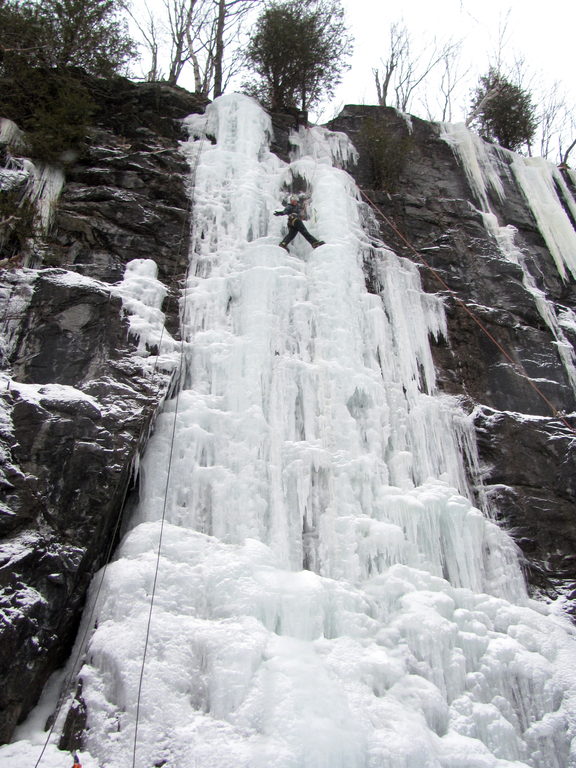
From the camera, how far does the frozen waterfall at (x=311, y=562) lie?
4242 millimetres

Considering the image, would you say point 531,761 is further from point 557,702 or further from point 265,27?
point 265,27

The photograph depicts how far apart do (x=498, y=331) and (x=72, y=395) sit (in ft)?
18.5

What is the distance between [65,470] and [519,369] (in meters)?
5.77

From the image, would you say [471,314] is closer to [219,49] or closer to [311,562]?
[311,562]

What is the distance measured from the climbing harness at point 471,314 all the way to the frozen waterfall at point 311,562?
0.51 m

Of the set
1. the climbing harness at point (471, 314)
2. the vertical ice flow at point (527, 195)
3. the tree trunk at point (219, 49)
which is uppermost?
the tree trunk at point (219, 49)

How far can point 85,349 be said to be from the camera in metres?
6.06

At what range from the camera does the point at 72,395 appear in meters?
5.55

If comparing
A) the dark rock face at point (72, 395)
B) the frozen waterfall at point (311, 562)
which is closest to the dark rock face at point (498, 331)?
the frozen waterfall at point (311, 562)

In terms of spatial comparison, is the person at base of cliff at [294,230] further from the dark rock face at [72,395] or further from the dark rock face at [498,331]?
the dark rock face at [72,395]

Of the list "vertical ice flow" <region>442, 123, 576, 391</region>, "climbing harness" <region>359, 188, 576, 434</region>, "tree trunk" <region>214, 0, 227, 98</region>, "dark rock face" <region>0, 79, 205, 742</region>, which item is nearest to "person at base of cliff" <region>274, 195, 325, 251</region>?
"dark rock face" <region>0, 79, 205, 742</region>

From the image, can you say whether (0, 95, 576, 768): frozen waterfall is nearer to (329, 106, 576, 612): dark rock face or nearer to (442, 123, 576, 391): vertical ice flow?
(329, 106, 576, 612): dark rock face

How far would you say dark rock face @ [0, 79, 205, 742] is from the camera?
4.55m

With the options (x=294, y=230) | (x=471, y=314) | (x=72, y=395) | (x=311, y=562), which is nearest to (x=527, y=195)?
(x=471, y=314)
